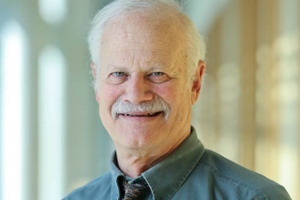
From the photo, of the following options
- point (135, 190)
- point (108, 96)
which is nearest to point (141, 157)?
point (135, 190)

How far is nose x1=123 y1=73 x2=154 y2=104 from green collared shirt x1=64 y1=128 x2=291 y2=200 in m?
0.20

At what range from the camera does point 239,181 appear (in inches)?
52.2

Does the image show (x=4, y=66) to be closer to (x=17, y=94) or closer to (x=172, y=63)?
(x=17, y=94)

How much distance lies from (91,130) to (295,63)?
1053 millimetres

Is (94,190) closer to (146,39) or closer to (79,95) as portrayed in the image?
(146,39)

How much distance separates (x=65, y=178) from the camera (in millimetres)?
2457

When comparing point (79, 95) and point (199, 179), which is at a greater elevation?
point (79, 95)

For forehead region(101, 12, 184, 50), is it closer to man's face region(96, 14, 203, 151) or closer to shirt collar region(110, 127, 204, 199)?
man's face region(96, 14, 203, 151)

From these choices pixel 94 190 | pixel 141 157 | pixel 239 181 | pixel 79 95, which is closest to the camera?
pixel 239 181

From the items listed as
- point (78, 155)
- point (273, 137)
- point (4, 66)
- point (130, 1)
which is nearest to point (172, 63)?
point (130, 1)

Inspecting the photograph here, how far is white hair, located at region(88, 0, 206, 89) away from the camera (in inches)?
55.3

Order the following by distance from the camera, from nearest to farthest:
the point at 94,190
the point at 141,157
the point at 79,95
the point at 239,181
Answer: the point at 239,181 → the point at 141,157 → the point at 94,190 → the point at 79,95

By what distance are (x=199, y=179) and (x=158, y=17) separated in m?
0.46

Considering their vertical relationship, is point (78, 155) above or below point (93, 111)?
below
